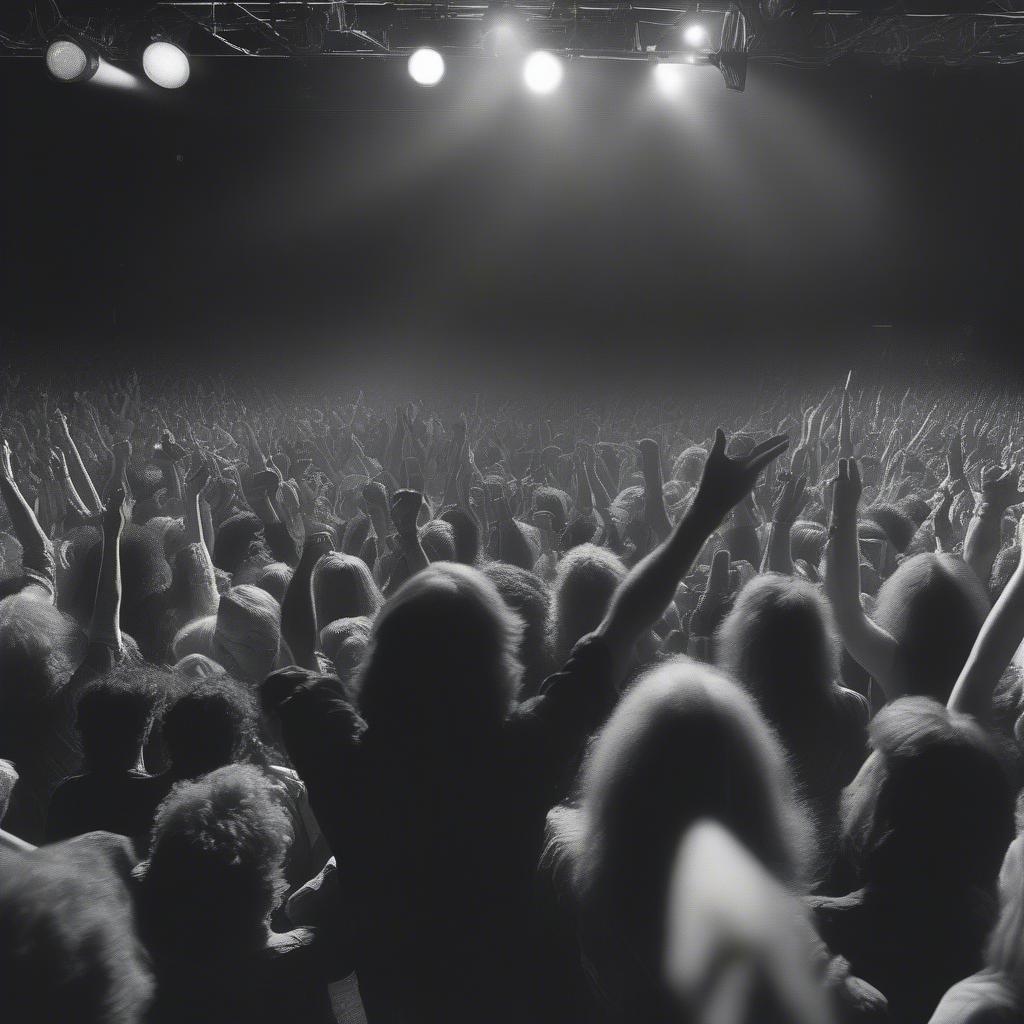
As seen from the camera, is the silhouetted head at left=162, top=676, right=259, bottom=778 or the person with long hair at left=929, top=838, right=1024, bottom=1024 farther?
the silhouetted head at left=162, top=676, right=259, bottom=778

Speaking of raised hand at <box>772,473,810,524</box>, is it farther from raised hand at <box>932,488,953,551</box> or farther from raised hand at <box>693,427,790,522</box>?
raised hand at <box>932,488,953,551</box>

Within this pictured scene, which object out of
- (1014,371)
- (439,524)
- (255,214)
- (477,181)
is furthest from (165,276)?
(1014,371)

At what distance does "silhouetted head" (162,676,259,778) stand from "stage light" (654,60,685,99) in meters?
11.8

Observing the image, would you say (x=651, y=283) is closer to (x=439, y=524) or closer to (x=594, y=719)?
(x=439, y=524)

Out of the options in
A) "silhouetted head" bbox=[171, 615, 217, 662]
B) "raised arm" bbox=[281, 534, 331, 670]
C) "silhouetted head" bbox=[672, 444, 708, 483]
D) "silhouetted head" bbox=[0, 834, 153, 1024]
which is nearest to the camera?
"silhouetted head" bbox=[0, 834, 153, 1024]

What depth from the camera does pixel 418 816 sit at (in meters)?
1.08

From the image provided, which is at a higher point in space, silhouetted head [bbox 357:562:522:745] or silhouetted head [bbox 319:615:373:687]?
silhouetted head [bbox 357:562:522:745]

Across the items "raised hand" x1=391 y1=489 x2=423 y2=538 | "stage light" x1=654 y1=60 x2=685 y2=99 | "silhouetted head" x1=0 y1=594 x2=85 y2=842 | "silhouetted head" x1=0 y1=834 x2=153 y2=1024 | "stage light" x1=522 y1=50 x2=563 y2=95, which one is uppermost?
"stage light" x1=654 y1=60 x2=685 y2=99

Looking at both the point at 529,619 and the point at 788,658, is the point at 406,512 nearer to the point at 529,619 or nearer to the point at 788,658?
the point at 529,619

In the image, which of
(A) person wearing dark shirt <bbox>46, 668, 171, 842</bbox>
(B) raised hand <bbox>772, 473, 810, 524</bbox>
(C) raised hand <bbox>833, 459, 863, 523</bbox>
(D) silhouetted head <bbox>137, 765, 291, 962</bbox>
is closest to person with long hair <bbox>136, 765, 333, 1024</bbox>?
(D) silhouetted head <bbox>137, 765, 291, 962</bbox>

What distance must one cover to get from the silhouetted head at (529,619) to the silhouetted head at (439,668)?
648mm

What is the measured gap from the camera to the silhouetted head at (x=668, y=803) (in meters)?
0.85

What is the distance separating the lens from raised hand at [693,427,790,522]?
4.39 ft

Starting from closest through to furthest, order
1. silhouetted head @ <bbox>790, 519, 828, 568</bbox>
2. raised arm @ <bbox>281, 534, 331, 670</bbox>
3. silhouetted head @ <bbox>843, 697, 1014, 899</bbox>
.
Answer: silhouetted head @ <bbox>843, 697, 1014, 899</bbox> → raised arm @ <bbox>281, 534, 331, 670</bbox> → silhouetted head @ <bbox>790, 519, 828, 568</bbox>
